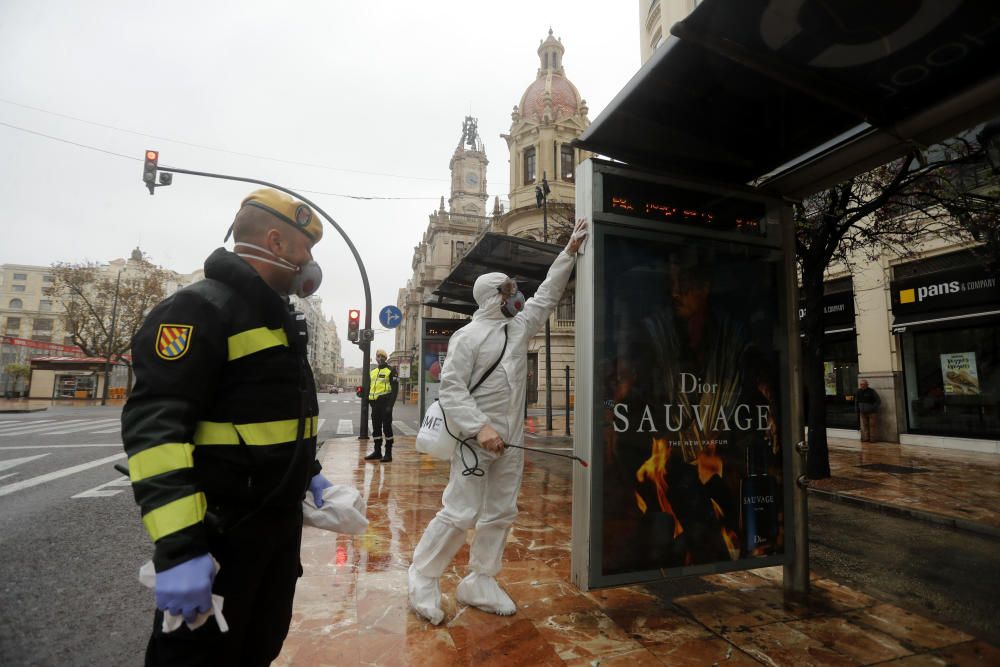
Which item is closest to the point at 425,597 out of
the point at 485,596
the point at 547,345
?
the point at 485,596

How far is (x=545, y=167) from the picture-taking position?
33719 mm

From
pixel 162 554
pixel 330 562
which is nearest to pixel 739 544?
pixel 330 562

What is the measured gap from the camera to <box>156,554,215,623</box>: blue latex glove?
124 cm

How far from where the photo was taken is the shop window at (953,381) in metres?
11.3

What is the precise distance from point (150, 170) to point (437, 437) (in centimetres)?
1323

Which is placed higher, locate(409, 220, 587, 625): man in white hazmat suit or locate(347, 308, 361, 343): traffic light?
locate(347, 308, 361, 343): traffic light

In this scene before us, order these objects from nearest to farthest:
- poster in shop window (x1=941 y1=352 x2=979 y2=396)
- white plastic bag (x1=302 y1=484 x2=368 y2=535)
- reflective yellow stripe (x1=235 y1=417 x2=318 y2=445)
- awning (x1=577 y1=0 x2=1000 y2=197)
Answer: reflective yellow stripe (x1=235 y1=417 x2=318 y2=445)
white plastic bag (x1=302 y1=484 x2=368 y2=535)
awning (x1=577 y1=0 x2=1000 y2=197)
poster in shop window (x1=941 y1=352 x2=979 y2=396)

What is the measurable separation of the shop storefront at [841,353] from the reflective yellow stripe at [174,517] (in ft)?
52.6

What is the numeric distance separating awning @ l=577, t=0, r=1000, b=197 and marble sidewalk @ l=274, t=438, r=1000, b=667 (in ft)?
9.13

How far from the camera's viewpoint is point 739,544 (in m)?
3.31

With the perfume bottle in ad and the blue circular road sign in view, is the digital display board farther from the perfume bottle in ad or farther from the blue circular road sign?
the blue circular road sign

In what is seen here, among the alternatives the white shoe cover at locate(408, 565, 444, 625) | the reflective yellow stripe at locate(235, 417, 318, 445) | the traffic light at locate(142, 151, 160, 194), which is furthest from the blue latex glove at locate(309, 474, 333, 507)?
the traffic light at locate(142, 151, 160, 194)

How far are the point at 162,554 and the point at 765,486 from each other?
3.39 metres

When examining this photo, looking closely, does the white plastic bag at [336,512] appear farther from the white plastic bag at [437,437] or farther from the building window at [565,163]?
the building window at [565,163]
